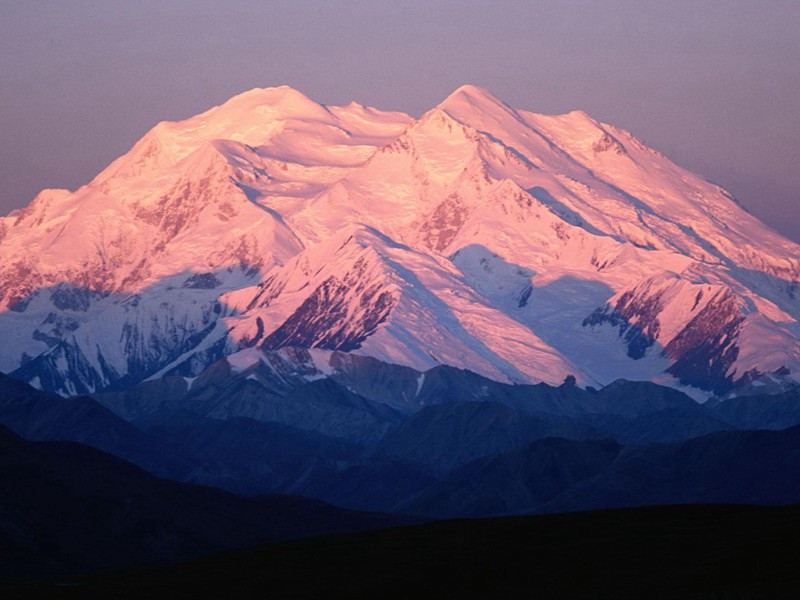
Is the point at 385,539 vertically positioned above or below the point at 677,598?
below

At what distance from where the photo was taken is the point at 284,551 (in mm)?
124562

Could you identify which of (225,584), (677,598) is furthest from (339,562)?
(677,598)

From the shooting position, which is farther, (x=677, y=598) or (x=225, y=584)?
(x=225, y=584)

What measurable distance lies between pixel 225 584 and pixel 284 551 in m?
12.2

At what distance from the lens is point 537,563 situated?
111 metres

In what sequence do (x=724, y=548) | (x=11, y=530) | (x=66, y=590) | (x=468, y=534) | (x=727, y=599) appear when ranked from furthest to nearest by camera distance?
(x=11, y=530)
(x=468, y=534)
(x=66, y=590)
(x=724, y=548)
(x=727, y=599)

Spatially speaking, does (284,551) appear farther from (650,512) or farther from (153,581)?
(650,512)

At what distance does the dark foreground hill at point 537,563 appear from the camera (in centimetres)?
10181

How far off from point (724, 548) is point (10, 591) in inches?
1409

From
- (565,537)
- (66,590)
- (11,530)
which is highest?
(565,537)

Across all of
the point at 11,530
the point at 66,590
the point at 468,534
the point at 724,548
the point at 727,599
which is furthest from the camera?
the point at 11,530

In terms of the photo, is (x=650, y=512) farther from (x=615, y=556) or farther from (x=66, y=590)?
(x=66, y=590)

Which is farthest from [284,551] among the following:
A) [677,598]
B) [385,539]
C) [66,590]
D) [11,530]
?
[11,530]

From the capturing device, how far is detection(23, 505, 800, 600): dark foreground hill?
102 metres
